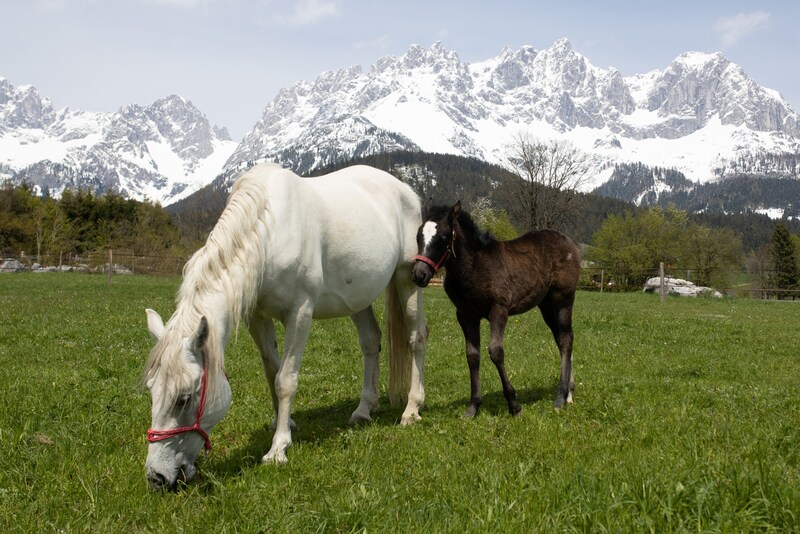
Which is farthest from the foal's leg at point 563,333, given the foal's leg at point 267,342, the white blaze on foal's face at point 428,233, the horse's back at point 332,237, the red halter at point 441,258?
the foal's leg at point 267,342

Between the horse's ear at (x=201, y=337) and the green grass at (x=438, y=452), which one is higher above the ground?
the horse's ear at (x=201, y=337)

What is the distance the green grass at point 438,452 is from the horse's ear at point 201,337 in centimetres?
21

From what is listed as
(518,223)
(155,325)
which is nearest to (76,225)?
(518,223)

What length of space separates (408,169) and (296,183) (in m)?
184

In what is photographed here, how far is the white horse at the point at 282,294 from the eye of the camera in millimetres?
4055

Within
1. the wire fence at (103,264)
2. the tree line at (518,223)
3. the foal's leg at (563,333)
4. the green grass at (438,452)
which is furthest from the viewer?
the tree line at (518,223)

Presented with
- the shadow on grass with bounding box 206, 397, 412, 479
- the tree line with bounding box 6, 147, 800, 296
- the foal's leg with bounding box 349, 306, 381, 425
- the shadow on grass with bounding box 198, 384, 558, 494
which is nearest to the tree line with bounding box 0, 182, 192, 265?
the tree line with bounding box 6, 147, 800, 296

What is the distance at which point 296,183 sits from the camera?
564 centimetres

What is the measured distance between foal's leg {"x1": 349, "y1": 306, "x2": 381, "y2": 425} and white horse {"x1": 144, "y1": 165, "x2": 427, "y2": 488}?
14 mm

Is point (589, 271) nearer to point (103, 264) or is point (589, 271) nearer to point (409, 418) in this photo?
point (103, 264)

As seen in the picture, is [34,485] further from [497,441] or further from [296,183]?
[497,441]

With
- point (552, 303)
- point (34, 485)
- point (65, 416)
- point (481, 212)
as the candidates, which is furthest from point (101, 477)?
point (481, 212)

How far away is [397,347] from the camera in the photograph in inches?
283

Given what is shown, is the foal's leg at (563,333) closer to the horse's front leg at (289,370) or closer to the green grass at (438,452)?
the green grass at (438,452)
